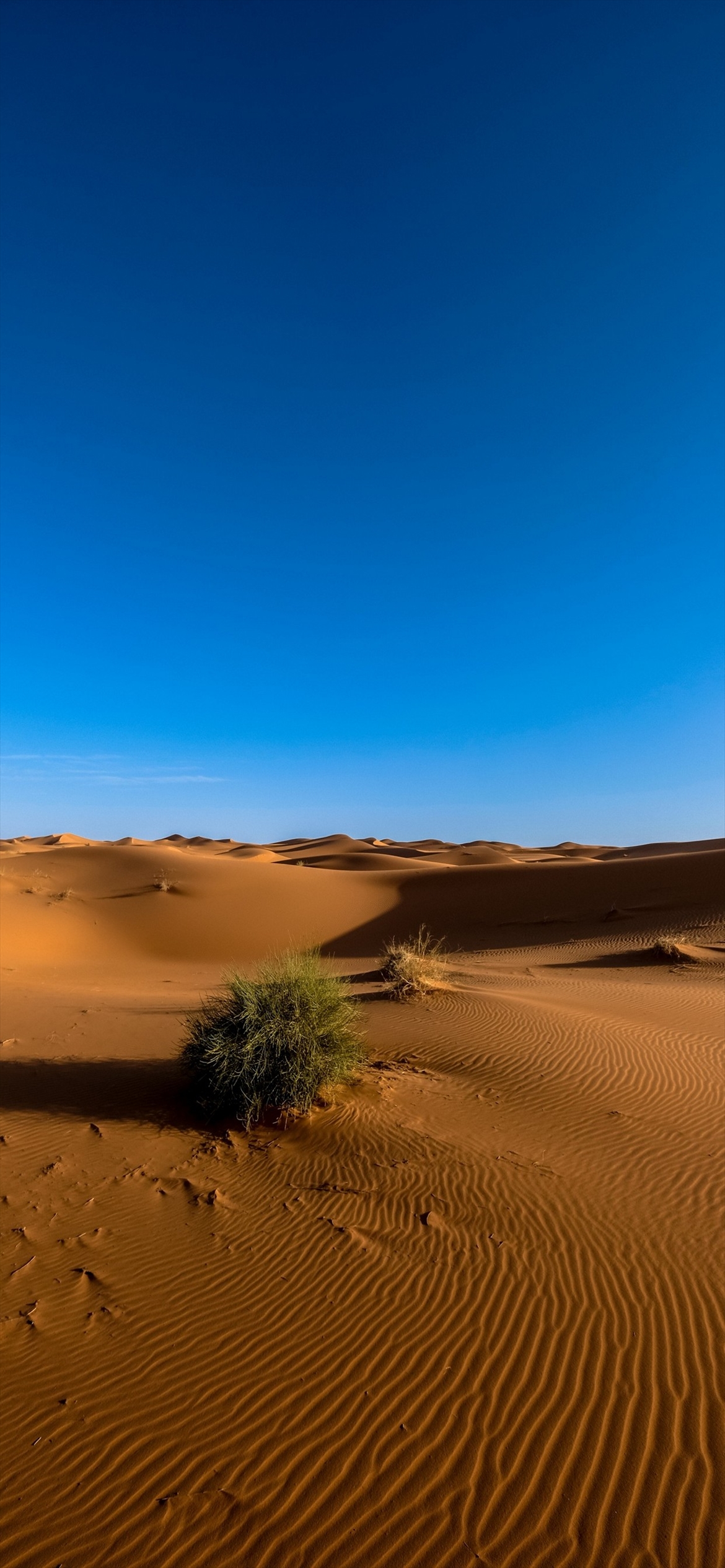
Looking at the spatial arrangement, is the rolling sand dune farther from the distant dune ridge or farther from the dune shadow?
the distant dune ridge

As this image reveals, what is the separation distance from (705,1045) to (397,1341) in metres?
7.33

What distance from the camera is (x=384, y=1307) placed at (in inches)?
177

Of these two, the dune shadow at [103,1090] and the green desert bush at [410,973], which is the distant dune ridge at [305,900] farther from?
the dune shadow at [103,1090]

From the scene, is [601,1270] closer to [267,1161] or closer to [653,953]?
[267,1161]

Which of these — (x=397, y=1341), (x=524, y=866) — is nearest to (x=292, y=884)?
(x=524, y=866)

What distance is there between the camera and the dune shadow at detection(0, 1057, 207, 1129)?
27.3 feet

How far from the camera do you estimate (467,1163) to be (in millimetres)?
6355

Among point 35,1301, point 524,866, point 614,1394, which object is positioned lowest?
point 35,1301

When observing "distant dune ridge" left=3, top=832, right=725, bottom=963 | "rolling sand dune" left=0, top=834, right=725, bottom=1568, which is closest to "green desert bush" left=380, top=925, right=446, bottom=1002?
"rolling sand dune" left=0, top=834, right=725, bottom=1568

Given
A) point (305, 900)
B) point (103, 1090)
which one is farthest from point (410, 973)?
point (305, 900)

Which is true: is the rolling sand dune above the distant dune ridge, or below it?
below

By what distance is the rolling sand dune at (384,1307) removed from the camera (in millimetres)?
3127

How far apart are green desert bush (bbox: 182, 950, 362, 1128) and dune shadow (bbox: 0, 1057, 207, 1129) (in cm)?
41

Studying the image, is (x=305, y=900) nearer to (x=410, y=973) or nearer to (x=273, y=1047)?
(x=410, y=973)
